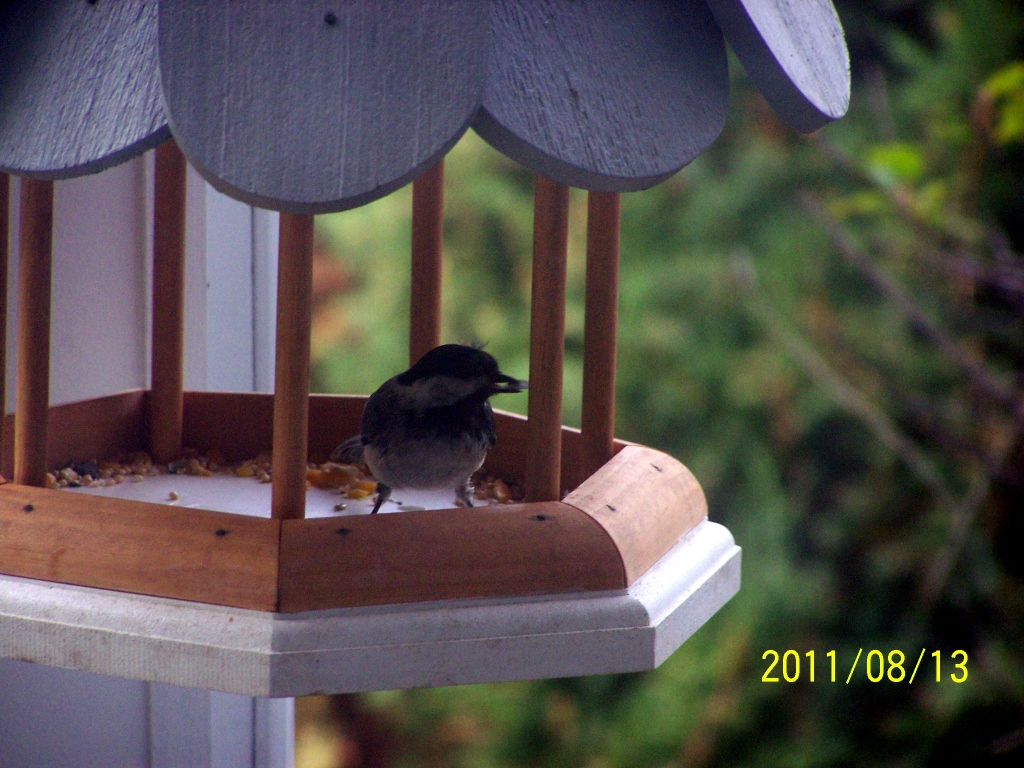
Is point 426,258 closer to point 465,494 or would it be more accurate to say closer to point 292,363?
point 465,494

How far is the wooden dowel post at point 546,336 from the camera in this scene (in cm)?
97

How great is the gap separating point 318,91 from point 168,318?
770 millimetres

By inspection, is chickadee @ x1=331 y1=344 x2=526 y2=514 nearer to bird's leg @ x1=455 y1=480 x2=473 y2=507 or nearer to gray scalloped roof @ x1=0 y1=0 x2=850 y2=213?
bird's leg @ x1=455 y1=480 x2=473 y2=507

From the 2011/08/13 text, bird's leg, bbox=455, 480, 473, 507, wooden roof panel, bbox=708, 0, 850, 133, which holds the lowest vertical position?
the 2011/08/13 text

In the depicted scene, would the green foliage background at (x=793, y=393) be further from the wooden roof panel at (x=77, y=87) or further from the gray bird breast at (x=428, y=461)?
the wooden roof panel at (x=77, y=87)

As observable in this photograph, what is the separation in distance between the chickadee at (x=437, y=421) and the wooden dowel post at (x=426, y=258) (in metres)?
0.13

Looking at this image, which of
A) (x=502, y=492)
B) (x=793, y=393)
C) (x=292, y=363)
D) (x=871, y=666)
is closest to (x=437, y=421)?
(x=502, y=492)

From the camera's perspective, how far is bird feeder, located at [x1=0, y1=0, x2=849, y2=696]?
2.18ft

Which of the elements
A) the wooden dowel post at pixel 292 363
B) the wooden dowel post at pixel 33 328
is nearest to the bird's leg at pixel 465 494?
the wooden dowel post at pixel 292 363

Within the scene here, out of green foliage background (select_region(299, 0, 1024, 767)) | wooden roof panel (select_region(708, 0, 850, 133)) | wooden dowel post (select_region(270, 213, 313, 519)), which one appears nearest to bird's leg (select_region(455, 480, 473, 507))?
wooden dowel post (select_region(270, 213, 313, 519))

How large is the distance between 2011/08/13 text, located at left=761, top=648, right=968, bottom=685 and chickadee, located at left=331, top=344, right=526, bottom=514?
1.43 metres

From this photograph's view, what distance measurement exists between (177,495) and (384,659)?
0.46 meters

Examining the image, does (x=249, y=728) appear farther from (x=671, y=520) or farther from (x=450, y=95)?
(x=450, y=95)

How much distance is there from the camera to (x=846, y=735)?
2.41 meters
